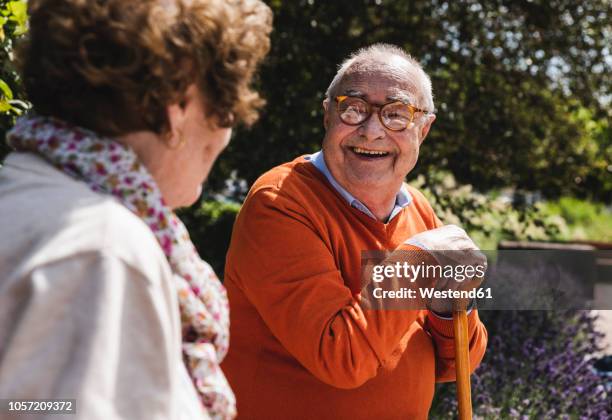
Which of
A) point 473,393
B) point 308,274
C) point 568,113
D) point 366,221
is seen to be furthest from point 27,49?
point 568,113

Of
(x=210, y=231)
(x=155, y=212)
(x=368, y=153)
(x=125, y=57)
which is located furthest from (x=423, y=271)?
(x=210, y=231)

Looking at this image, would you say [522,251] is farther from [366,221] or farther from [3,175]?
[3,175]

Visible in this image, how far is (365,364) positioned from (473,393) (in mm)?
2349

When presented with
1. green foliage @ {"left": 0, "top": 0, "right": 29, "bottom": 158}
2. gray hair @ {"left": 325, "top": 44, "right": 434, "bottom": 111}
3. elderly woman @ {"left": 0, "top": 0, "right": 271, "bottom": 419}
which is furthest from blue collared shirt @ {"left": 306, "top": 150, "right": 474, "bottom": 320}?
elderly woman @ {"left": 0, "top": 0, "right": 271, "bottom": 419}

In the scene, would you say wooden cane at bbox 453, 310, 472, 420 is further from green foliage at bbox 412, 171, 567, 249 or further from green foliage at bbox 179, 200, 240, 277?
green foliage at bbox 179, 200, 240, 277

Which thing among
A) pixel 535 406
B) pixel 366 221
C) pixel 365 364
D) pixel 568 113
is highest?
pixel 568 113

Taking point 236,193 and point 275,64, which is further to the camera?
point 236,193

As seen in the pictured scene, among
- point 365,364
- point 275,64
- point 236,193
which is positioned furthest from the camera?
point 236,193

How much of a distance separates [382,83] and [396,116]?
116mm

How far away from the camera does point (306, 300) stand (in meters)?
2.03

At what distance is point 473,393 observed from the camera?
415cm

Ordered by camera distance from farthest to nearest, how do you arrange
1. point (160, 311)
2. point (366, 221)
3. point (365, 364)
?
1. point (366, 221)
2. point (365, 364)
3. point (160, 311)

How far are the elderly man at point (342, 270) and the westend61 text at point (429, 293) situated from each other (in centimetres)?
5

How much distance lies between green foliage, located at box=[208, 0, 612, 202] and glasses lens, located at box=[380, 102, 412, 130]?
10.5ft
